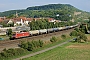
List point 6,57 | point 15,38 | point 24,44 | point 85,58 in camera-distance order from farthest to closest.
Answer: point 15,38, point 24,44, point 85,58, point 6,57

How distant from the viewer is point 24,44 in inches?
1865

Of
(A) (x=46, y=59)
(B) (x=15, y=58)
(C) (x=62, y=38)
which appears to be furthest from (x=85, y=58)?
(C) (x=62, y=38)

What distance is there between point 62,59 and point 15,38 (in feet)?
88.1

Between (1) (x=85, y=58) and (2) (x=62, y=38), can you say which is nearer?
(1) (x=85, y=58)

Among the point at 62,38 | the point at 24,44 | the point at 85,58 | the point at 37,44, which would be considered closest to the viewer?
the point at 85,58

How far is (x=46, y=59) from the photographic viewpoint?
3966 cm

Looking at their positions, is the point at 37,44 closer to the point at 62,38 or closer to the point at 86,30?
the point at 62,38

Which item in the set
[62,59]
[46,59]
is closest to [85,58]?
[62,59]

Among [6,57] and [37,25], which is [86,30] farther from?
[6,57]

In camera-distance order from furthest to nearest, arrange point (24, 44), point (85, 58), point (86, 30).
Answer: point (86, 30), point (24, 44), point (85, 58)

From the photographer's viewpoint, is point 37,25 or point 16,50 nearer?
point 16,50

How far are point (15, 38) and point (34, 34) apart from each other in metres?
14.2

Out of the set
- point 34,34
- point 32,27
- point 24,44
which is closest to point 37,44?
point 24,44

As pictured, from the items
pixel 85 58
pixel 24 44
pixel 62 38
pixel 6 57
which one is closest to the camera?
pixel 6 57
